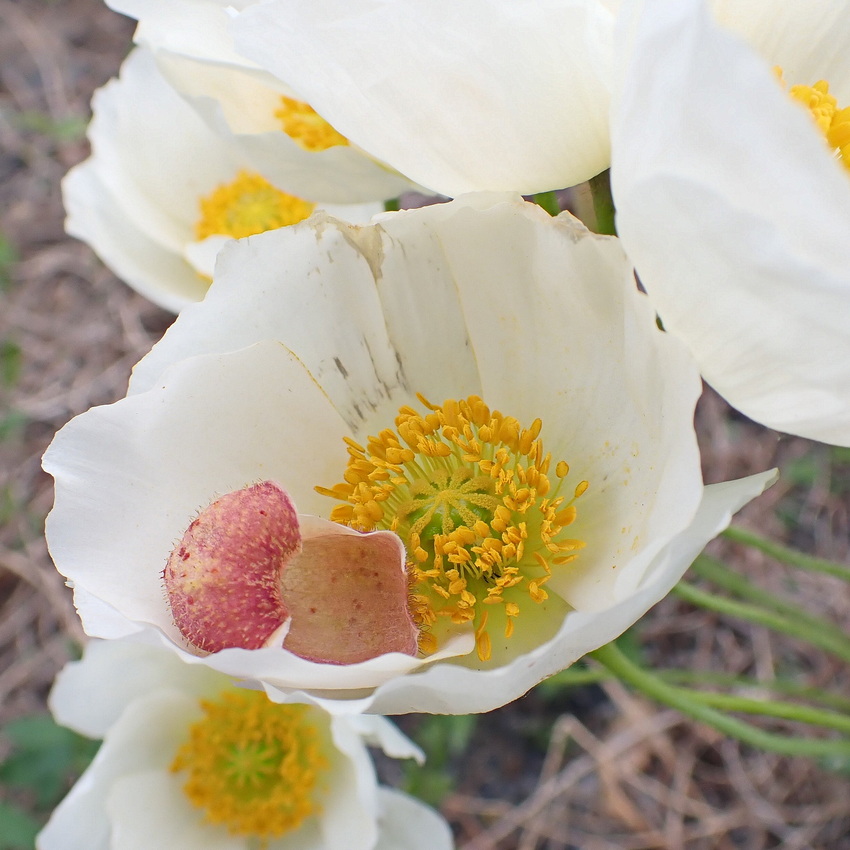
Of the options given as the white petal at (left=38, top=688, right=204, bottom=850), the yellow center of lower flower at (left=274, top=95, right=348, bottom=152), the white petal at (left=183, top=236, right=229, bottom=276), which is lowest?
the white petal at (left=38, top=688, right=204, bottom=850)

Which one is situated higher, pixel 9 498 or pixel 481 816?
pixel 481 816

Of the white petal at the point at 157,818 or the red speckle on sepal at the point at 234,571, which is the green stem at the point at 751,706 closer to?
the red speckle on sepal at the point at 234,571

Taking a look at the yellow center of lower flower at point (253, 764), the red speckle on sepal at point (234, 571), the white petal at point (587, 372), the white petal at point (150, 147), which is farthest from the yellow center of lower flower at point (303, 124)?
the yellow center of lower flower at point (253, 764)

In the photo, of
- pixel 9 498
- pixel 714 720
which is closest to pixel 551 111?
pixel 714 720

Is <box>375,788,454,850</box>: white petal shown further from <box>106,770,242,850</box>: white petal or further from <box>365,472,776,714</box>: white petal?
<box>365,472,776,714</box>: white petal

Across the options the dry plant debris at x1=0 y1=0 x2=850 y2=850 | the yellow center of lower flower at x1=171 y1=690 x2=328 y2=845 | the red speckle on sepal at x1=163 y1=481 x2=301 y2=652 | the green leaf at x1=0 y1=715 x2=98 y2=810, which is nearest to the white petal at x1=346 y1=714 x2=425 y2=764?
the yellow center of lower flower at x1=171 y1=690 x2=328 y2=845

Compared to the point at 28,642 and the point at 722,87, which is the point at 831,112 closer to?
the point at 722,87

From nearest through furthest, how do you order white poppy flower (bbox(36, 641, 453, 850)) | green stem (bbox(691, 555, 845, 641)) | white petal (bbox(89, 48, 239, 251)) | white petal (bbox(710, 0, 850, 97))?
1. white petal (bbox(710, 0, 850, 97))
2. white poppy flower (bbox(36, 641, 453, 850))
3. green stem (bbox(691, 555, 845, 641))
4. white petal (bbox(89, 48, 239, 251))
